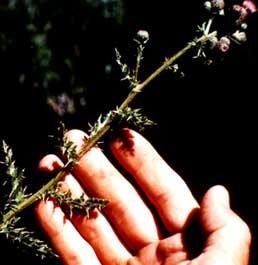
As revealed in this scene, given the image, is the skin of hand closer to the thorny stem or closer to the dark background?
the thorny stem

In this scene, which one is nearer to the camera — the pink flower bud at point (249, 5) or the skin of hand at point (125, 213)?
the pink flower bud at point (249, 5)

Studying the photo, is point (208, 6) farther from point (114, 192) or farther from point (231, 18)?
point (114, 192)

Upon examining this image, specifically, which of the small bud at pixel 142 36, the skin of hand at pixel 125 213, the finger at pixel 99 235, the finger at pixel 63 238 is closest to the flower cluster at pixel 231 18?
the small bud at pixel 142 36

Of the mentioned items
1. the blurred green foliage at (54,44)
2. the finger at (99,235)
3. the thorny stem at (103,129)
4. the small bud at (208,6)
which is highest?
the blurred green foliage at (54,44)

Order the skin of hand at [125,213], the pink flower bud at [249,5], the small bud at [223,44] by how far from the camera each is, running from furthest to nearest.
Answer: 1. the skin of hand at [125,213]
2. the pink flower bud at [249,5]
3. the small bud at [223,44]

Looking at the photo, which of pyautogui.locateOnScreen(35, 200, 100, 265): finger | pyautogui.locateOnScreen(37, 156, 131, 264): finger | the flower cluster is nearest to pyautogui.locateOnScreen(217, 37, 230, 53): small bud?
the flower cluster

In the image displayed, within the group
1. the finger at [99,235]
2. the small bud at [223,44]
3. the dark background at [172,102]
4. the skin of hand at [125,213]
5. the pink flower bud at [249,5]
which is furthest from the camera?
the dark background at [172,102]

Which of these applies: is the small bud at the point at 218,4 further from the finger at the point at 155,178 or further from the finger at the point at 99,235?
the finger at the point at 99,235
